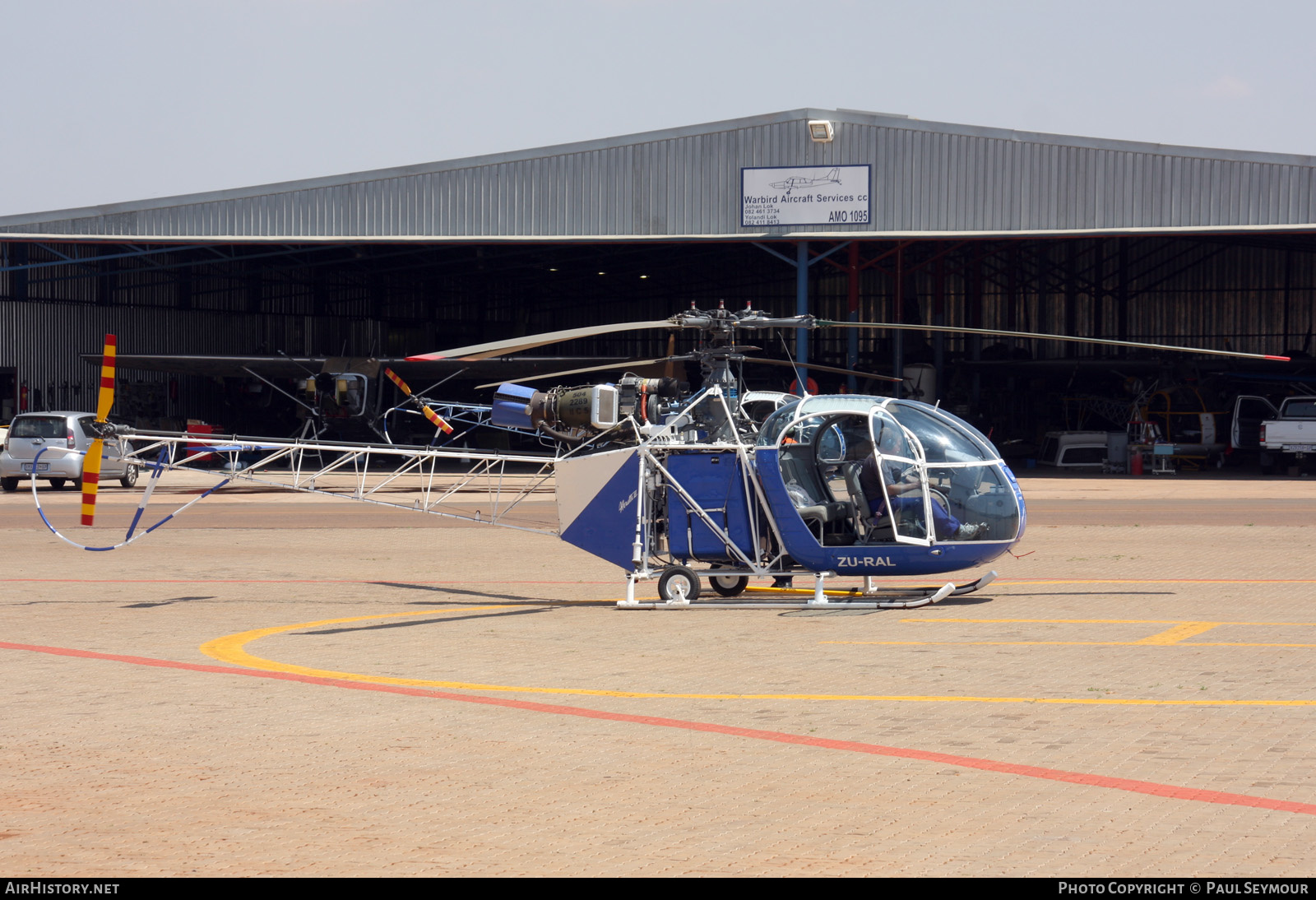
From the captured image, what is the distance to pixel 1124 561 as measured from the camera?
57.5 feet

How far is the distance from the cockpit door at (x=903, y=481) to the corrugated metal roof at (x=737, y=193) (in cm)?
2252

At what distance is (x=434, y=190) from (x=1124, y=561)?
24015 millimetres

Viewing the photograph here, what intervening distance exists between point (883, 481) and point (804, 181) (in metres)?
23.1

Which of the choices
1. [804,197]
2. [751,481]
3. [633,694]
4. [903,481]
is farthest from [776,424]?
[804,197]

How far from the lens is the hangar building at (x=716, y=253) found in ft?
109

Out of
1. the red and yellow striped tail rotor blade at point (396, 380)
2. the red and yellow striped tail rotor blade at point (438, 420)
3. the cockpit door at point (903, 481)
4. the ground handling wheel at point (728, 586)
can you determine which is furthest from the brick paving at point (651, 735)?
the red and yellow striped tail rotor blade at point (396, 380)

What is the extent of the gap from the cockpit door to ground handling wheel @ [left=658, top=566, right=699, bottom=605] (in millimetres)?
2361

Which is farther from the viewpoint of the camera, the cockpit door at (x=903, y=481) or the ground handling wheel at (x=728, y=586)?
the ground handling wheel at (x=728, y=586)

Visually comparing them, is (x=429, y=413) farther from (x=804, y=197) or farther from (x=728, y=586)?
(x=728, y=586)

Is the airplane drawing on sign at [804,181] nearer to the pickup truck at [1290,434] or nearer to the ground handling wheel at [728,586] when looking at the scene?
the pickup truck at [1290,434]

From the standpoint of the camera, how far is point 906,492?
1262cm

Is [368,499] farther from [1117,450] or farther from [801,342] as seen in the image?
[1117,450]

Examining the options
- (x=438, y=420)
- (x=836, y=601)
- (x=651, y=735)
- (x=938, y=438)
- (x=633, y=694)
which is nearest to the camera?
(x=651, y=735)

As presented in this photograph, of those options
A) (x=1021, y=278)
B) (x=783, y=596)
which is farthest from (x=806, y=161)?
(x=1021, y=278)
